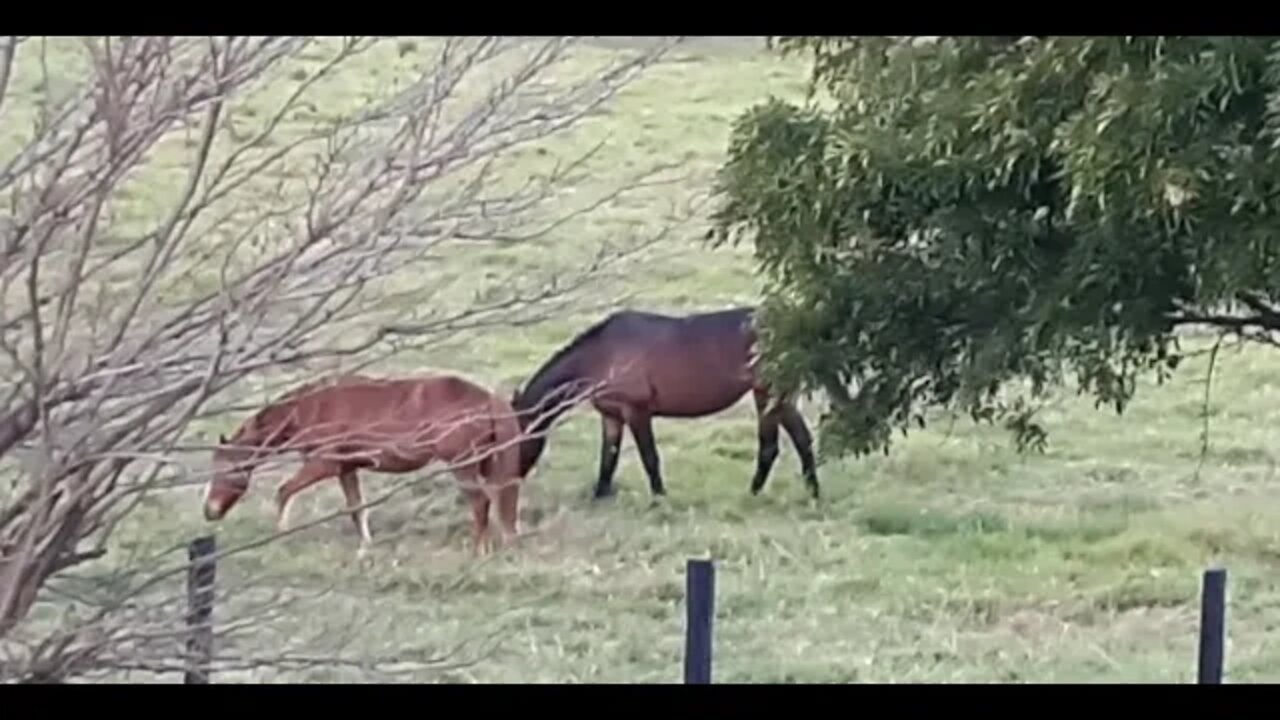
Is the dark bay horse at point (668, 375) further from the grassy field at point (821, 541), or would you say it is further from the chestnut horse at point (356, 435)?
the chestnut horse at point (356, 435)

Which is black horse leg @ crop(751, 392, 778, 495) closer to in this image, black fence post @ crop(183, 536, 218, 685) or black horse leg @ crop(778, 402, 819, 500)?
black horse leg @ crop(778, 402, 819, 500)

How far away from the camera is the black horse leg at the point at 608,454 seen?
6172 mm

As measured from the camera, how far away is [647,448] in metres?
6.28

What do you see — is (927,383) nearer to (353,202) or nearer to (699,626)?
(699,626)

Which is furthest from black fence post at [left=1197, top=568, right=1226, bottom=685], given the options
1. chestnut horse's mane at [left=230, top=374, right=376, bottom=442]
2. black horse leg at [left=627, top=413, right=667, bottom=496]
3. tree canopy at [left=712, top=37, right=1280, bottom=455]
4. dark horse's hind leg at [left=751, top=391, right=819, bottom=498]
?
black horse leg at [left=627, top=413, right=667, bottom=496]

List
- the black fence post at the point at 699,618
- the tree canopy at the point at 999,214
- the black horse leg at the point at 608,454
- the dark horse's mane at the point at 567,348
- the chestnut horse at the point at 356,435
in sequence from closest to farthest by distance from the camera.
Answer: the chestnut horse at the point at 356,435
the tree canopy at the point at 999,214
the black fence post at the point at 699,618
the dark horse's mane at the point at 567,348
the black horse leg at the point at 608,454

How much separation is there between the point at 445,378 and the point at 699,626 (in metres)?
0.99

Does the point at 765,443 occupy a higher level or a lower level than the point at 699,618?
higher

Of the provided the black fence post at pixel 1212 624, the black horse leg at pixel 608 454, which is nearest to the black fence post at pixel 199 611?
the black fence post at pixel 1212 624

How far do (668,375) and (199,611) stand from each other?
4.37m

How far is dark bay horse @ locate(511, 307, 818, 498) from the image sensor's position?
6.07m

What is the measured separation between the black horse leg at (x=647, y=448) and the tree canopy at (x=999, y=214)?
1.93 metres

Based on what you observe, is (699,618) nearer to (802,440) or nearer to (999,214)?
(999,214)

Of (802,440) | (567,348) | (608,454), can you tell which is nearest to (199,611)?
(567,348)
